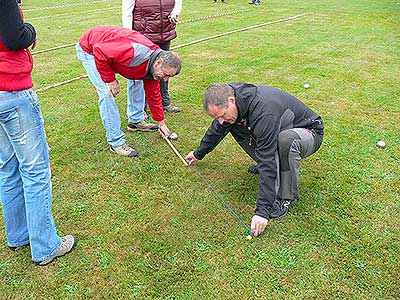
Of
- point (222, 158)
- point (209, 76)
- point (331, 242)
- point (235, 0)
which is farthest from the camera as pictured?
point (235, 0)

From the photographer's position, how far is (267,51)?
728 cm

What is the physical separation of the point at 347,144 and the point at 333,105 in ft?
3.47

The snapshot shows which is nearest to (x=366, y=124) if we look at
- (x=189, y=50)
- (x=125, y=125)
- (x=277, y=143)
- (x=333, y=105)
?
(x=333, y=105)

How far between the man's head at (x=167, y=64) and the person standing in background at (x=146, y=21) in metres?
0.96

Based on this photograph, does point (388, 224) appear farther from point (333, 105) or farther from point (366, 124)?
point (333, 105)

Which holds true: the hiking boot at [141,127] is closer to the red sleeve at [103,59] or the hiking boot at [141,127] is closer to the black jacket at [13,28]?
the red sleeve at [103,59]

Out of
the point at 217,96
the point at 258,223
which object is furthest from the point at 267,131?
the point at 258,223

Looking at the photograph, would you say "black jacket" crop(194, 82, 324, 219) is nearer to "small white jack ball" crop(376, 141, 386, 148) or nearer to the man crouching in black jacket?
the man crouching in black jacket

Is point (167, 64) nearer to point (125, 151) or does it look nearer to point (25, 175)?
point (125, 151)

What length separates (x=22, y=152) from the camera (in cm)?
212

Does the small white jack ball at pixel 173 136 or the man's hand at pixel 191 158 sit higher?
the man's hand at pixel 191 158

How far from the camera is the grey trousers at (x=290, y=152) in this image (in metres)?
2.76

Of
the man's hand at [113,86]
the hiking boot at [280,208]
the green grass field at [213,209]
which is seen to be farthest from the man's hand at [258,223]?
the man's hand at [113,86]

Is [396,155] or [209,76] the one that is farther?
[209,76]
